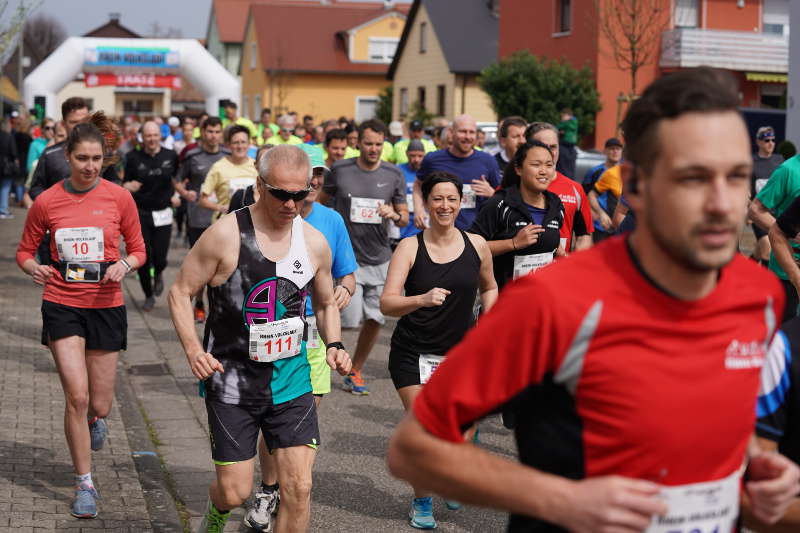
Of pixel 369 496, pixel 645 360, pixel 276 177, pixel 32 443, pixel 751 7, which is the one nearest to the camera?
pixel 645 360

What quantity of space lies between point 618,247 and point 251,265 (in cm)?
283

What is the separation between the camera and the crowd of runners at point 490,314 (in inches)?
83.0

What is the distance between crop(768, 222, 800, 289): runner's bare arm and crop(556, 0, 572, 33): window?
3297 cm

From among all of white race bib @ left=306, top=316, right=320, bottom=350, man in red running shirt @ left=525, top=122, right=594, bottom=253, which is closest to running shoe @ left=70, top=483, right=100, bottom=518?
white race bib @ left=306, top=316, right=320, bottom=350

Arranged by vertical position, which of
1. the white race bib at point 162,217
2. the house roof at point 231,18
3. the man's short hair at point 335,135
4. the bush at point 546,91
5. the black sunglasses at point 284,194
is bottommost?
the white race bib at point 162,217

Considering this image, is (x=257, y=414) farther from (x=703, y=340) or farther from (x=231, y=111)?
(x=231, y=111)

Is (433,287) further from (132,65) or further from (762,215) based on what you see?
(132,65)

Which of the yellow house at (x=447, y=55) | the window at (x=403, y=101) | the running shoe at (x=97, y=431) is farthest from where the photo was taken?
the window at (x=403, y=101)

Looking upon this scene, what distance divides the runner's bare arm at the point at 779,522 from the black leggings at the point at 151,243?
35.6 ft

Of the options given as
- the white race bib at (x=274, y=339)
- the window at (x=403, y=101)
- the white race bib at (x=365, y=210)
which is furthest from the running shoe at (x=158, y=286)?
the window at (x=403, y=101)

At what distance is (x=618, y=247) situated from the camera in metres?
2.24

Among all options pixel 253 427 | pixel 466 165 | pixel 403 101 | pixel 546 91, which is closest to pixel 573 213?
pixel 466 165

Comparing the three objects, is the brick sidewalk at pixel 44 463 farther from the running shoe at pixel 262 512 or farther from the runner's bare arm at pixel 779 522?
the runner's bare arm at pixel 779 522

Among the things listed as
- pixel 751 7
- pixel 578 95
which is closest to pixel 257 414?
pixel 578 95
